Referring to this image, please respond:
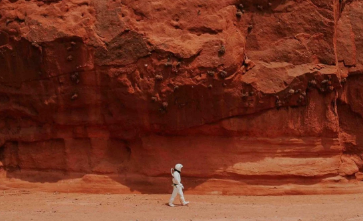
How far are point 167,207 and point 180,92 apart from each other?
2487mm

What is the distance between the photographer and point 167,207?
976cm

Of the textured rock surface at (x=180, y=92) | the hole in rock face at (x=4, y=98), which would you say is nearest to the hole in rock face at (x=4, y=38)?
the textured rock surface at (x=180, y=92)

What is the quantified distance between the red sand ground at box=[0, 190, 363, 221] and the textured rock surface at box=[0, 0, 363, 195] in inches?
21.8

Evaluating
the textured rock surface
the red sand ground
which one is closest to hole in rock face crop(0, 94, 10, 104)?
the textured rock surface

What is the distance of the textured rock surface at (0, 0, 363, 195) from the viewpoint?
1115 centimetres

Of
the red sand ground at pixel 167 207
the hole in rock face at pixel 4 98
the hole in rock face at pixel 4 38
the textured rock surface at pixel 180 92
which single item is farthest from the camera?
the hole in rock face at pixel 4 98

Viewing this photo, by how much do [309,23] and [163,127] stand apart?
11.7ft

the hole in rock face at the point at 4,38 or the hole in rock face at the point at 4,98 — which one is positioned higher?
the hole in rock face at the point at 4,38

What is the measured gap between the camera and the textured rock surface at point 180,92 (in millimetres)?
11148

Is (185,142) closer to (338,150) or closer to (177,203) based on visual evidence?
(177,203)

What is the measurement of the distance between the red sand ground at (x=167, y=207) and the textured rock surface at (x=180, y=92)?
55 cm

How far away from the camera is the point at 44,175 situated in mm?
11836

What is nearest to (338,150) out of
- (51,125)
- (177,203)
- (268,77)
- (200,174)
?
(268,77)

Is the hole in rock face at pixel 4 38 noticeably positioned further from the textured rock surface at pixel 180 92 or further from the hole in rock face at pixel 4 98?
the hole in rock face at pixel 4 98
